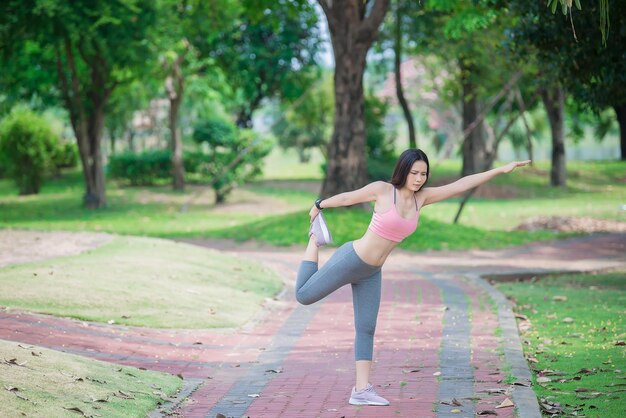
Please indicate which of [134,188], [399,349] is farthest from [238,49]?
[399,349]

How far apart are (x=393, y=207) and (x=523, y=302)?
682 cm

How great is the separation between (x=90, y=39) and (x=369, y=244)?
2412 centimetres

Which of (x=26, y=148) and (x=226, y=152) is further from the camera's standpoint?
(x=26, y=148)

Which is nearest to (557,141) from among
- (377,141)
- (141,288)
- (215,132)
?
(377,141)

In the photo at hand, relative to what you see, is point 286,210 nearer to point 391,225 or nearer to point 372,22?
point 372,22

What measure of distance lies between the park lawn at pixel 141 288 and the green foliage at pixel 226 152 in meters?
15.8

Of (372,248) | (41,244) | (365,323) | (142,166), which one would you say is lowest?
(41,244)

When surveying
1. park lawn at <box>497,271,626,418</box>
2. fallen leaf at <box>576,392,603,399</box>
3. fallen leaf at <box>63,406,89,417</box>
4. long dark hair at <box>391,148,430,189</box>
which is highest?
long dark hair at <box>391,148,430,189</box>

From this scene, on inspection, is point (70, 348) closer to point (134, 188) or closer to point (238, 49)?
point (134, 188)

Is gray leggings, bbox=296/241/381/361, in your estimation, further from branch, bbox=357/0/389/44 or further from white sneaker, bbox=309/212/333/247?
branch, bbox=357/0/389/44

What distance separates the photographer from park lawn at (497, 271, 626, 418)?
7641 millimetres

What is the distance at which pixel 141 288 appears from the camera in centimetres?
1302

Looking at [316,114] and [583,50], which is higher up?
[316,114]

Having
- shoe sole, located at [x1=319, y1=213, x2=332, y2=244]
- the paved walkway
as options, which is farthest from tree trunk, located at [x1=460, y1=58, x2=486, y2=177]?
shoe sole, located at [x1=319, y1=213, x2=332, y2=244]
